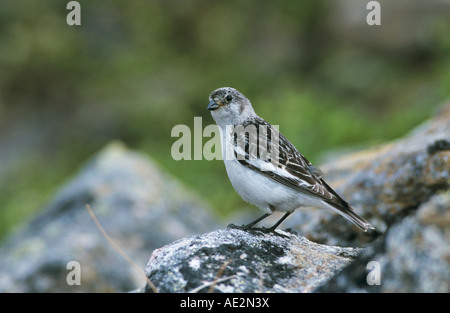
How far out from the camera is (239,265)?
3764 millimetres

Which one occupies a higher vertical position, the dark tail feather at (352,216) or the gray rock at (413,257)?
the dark tail feather at (352,216)

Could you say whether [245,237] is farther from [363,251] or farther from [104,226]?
[104,226]

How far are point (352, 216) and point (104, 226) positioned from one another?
358 centimetres

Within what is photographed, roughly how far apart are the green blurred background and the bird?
6.64 meters

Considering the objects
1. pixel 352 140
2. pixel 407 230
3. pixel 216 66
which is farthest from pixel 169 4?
pixel 407 230

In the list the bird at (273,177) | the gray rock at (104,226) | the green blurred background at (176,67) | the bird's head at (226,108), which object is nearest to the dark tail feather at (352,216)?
the bird at (273,177)

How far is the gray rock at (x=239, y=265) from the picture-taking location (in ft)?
11.6

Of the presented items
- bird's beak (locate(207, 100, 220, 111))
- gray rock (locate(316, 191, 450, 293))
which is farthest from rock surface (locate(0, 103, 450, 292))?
bird's beak (locate(207, 100, 220, 111))

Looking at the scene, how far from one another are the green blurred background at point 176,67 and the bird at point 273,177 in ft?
21.8

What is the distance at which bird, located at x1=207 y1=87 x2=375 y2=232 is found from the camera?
4.76 meters

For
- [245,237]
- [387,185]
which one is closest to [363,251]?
[245,237]

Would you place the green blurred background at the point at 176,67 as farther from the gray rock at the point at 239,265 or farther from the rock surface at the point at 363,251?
the gray rock at the point at 239,265

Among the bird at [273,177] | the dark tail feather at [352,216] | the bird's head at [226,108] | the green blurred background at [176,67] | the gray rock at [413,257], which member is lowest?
the gray rock at [413,257]
